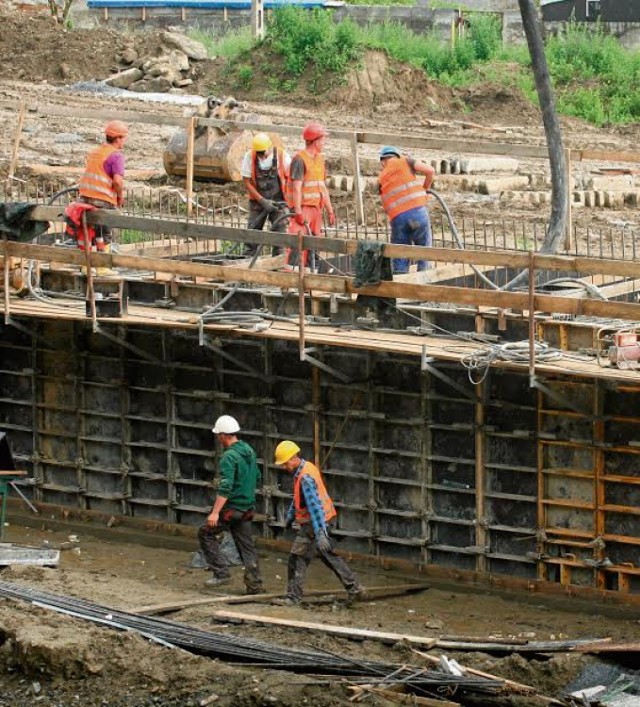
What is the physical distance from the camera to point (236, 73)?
44.4 meters

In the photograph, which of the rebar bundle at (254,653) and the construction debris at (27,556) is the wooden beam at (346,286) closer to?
the construction debris at (27,556)

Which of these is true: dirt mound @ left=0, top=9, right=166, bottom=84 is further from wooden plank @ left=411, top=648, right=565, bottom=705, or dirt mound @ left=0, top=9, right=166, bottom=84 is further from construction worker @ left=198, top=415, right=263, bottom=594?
wooden plank @ left=411, top=648, right=565, bottom=705

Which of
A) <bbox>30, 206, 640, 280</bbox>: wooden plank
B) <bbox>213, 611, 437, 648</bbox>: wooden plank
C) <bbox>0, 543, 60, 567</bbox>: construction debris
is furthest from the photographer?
<bbox>0, 543, 60, 567</bbox>: construction debris

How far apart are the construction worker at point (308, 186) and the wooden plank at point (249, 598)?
4.18 m

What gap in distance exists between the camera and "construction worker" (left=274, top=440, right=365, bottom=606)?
1703 centimetres

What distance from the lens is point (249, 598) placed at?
1750 centimetres

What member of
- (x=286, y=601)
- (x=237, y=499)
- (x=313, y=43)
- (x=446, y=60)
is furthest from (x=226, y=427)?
(x=446, y=60)

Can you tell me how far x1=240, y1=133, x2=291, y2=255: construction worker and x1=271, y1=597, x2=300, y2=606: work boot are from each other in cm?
548

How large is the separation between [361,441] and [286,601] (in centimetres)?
217

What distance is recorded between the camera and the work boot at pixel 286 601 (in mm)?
17391

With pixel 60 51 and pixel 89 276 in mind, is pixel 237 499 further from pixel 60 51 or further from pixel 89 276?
pixel 60 51

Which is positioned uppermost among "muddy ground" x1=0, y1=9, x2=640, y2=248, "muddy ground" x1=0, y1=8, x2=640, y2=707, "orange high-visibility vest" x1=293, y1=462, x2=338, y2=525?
"muddy ground" x1=0, y1=9, x2=640, y2=248

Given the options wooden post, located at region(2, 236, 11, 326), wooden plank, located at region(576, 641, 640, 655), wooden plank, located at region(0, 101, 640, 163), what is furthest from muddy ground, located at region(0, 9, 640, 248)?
wooden plank, located at region(576, 641, 640, 655)

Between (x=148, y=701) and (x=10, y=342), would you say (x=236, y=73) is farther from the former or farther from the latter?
(x=148, y=701)
